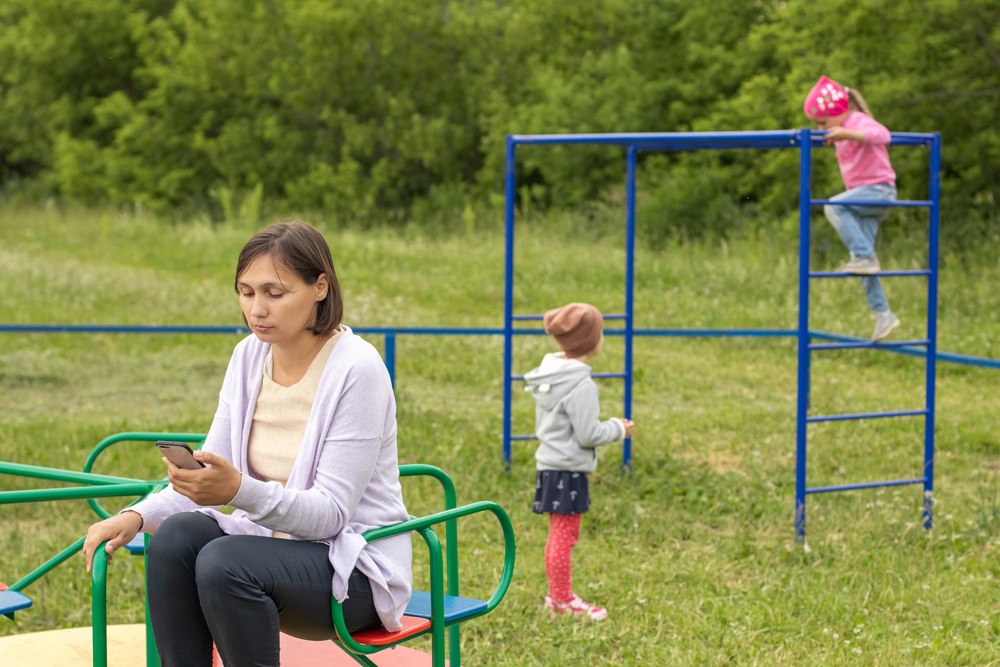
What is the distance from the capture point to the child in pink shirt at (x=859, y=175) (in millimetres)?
4953

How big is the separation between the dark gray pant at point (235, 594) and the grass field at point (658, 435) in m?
1.39

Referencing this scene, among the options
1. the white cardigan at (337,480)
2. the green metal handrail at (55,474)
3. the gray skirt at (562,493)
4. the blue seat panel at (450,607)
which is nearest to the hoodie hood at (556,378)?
the gray skirt at (562,493)

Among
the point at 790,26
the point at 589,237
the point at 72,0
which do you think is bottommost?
the point at 589,237

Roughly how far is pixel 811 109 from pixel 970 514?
210 centimetres

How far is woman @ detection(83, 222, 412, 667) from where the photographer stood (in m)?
2.10

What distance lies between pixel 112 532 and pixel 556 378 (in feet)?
6.79

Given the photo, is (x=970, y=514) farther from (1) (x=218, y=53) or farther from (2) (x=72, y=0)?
(2) (x=72, y=0)

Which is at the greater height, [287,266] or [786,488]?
[287,266]

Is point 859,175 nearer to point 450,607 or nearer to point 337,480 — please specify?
point 450,607

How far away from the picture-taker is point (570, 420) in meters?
3.97

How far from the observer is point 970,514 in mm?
5000

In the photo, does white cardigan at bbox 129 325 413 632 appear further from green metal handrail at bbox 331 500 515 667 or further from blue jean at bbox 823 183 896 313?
blue jean at bbox 823 183 896 313

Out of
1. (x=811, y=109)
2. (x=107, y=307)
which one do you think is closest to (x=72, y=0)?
(x=107, y=307)

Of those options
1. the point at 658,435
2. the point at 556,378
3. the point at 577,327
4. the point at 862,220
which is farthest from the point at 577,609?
the point at 658,435
